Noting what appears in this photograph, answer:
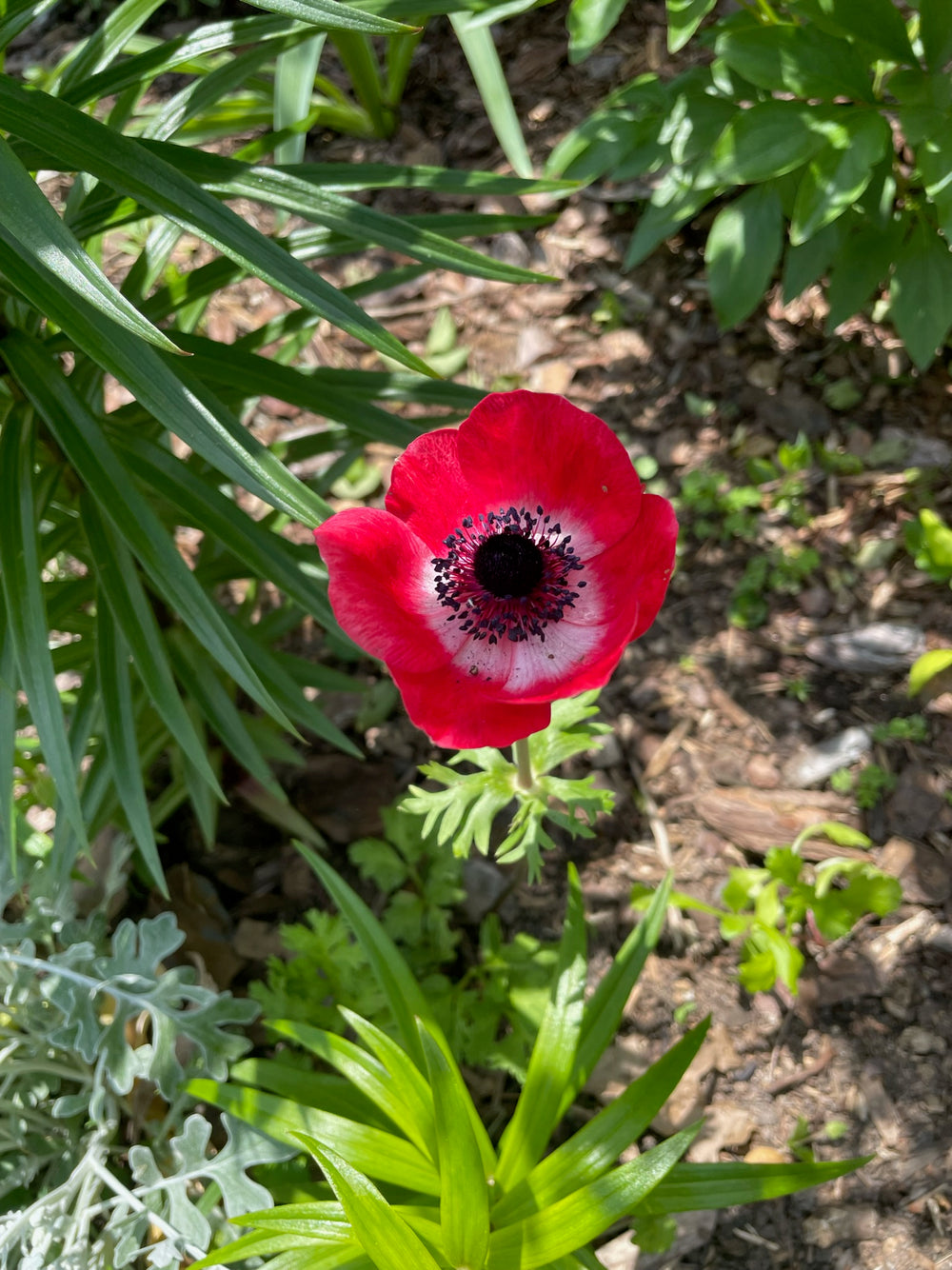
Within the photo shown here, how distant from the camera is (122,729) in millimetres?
1748

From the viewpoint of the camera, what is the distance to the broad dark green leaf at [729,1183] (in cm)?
161

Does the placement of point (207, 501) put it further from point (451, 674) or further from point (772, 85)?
point (772, 85)

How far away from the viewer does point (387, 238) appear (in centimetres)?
165

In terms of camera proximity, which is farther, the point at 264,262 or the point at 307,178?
the point at 307,178

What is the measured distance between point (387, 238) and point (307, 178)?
0.30 m

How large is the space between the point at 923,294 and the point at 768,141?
1.60 ft

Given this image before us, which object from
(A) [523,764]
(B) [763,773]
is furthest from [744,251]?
(A) [523,764]

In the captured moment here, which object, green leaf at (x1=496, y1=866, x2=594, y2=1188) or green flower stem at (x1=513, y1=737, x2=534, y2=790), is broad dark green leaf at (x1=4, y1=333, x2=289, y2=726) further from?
green leaf at (x1=496, y1=866, x2=594, y2=1188)

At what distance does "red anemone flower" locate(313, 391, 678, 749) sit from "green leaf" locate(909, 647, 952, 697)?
1.13 m

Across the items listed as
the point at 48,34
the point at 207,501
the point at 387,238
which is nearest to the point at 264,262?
the point at 387,238

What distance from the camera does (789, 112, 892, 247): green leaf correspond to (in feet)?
5.94

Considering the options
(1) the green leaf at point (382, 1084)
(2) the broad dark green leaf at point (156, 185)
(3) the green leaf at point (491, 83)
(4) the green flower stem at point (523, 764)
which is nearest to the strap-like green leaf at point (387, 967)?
(1) the green leaf at point (382, 1084)

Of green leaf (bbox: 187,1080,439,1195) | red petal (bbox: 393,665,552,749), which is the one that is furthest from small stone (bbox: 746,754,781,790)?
red petal (bbox: 393,665,552,749)

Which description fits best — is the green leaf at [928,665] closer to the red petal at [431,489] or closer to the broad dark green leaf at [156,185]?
the red petal at [431,489]
